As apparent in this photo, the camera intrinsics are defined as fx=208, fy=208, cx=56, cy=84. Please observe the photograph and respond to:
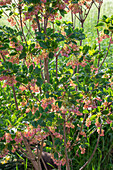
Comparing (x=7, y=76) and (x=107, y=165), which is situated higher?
(x=7, y=76)

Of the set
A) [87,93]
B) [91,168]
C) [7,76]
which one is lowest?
[91,168]

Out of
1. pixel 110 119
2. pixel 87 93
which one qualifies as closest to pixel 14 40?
pixel 87 93

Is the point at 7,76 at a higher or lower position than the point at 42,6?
lower

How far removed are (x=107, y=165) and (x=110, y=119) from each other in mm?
1131

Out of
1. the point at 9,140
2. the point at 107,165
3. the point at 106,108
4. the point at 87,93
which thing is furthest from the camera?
the point at 107,165

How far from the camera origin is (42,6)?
70.2 inches

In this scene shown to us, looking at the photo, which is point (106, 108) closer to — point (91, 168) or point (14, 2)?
point (91, 168)

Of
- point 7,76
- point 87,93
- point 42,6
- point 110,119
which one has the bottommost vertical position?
point 110,119

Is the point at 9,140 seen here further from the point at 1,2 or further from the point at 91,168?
the point at 91,168

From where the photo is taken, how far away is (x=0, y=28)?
1.84 metres

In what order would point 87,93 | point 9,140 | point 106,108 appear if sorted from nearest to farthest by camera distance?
1. point 9,140
2. point 87,93
3. point 106,108

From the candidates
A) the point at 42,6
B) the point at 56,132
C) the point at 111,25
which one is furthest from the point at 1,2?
the point at 56,132

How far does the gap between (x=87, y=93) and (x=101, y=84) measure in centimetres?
14

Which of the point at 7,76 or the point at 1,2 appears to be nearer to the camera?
the point at 7,76
